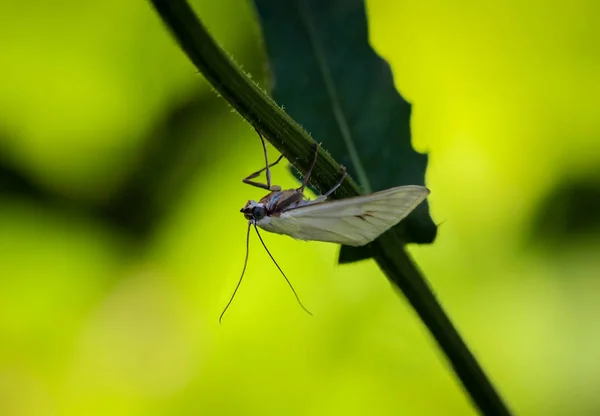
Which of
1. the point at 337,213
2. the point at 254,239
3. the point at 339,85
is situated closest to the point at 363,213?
the point at 337,213

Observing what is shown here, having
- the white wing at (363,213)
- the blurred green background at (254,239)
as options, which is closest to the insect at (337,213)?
the white wing at (363,213)

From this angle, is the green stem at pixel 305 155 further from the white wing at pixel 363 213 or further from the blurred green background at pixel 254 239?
the blurred green background at pixel 254 239

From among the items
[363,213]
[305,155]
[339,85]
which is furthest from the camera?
[339,85]

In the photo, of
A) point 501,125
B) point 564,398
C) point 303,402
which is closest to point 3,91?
point 303,402

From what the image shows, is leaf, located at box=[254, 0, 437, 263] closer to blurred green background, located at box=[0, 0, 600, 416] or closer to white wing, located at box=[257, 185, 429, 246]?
white wing, located at box=[257, 185, 429, 246]

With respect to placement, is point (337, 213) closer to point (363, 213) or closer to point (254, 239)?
point (363, 213)

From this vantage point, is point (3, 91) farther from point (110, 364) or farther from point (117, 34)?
point (110, 364)
